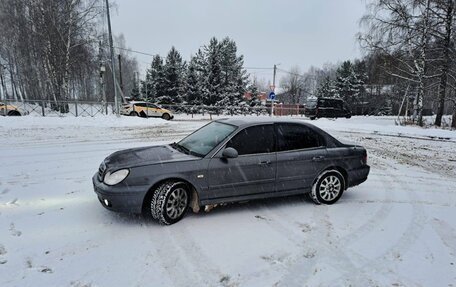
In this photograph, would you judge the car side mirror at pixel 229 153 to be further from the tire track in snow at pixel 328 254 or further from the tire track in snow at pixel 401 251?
the tire track in snow at pixel 401 251

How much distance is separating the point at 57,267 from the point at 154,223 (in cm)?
135

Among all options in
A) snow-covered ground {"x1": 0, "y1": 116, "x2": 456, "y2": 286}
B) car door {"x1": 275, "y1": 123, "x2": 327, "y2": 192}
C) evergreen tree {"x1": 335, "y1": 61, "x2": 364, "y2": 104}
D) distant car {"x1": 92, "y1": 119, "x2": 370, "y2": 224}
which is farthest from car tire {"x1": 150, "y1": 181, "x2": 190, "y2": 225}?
evergreen tree {"x1": 335, "y1": 61, "x2": 364, "y2": 104}

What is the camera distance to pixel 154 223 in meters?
4.33

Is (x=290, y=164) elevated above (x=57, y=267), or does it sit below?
above

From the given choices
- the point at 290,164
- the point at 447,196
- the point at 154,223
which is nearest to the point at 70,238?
the point at 154,223

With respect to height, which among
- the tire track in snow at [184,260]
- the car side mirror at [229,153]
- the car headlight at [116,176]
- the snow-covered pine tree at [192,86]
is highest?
the snow-covered pine tree at [192,86]

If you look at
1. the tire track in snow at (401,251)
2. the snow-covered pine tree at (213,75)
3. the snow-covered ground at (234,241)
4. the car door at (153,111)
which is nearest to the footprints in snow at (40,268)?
the snow-covered ground at (234,241)

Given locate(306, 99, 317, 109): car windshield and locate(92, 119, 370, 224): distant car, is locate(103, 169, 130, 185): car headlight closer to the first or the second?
locate(92, 119, 370, 224): distant car

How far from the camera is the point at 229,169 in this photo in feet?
14.9

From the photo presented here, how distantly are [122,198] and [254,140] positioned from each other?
2.14m

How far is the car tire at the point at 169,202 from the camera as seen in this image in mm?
4195

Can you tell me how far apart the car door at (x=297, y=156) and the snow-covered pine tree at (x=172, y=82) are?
35.6 metres

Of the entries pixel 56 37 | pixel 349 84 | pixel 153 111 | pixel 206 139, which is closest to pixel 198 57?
pixel 153 111

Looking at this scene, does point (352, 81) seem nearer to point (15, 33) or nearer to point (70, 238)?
point (15, 33)
